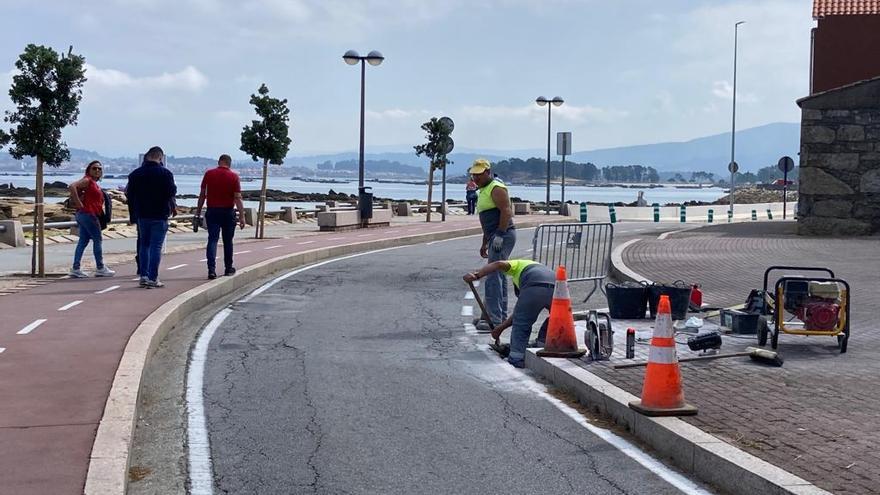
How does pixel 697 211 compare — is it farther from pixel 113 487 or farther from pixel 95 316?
pixel 113 487

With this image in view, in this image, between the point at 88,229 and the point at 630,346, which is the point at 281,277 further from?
the point at 630,346

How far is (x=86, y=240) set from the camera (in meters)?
15.8

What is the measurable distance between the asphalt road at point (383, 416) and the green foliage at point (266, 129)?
51.3 ft

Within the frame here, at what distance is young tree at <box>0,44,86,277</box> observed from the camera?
628 inches

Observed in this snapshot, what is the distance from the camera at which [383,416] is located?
297 inches

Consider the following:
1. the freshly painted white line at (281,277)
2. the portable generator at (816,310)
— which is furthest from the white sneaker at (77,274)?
the portable generator at (816,310)

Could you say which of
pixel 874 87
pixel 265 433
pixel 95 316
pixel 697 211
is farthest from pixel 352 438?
pixel 697 211

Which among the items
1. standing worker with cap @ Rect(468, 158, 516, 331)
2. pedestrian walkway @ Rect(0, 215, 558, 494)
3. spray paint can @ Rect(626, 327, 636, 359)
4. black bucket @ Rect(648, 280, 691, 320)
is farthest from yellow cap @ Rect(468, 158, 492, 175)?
pedestrian walkway @ Rect(0, 215, 558, 494)

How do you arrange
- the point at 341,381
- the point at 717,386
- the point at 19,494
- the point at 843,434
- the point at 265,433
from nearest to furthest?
the point at 19,494 < the point at 843,434 < the point at 265,433 < the point at 717,386 < the point at 341,381

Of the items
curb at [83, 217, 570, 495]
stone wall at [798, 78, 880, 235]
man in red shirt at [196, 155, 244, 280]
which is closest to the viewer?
curb at [83, 217, 570, 495]

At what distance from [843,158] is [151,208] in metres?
18.1

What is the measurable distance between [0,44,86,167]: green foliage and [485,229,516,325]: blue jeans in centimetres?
806

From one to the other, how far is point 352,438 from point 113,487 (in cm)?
184

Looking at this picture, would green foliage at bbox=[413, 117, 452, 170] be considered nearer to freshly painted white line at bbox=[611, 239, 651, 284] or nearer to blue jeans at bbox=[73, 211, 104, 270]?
freshly painted white line at bbox=[611, 239, 651, 284]
